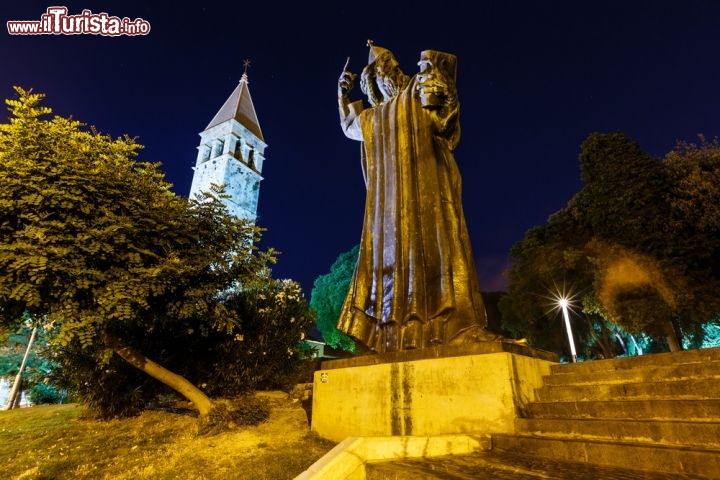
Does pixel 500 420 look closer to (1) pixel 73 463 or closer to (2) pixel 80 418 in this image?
(1) pixel 73 463

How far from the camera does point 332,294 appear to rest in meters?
34.2

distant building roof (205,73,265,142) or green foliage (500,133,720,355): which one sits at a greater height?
distant building roof (205,73,265,142)

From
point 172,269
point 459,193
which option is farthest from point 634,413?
point 172,269

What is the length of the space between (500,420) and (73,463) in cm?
519

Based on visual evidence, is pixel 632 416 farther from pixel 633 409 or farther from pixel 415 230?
pixel 415 230

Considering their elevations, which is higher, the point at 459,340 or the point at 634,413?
the point at 459,340

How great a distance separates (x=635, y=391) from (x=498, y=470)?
1736mm

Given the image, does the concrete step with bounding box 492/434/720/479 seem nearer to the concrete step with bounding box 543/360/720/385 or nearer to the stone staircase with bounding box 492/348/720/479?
the stone staircase with bounding box 492/348/720/479

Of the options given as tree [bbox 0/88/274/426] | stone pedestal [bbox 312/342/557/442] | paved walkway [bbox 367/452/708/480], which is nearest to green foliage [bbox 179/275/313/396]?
tree [bbox 0/88/274/426]

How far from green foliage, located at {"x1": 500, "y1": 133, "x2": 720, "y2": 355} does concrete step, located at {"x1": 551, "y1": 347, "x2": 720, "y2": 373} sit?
1484 centimetres

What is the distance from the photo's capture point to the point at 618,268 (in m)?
16.8

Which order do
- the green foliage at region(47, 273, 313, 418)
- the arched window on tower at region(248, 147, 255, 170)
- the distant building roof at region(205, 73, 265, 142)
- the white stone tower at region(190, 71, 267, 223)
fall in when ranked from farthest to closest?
the arched window on tower at region(248, 147, 255, 170)
the distant building roof at region(205, 73, 265, 142)
the white stone tower at region(190, 71, 267, 223)
the green foliage at region(47, 273, 313, 418)

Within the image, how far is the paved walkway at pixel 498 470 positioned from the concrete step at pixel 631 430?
0.37 meters

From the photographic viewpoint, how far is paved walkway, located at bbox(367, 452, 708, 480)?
92.3 inches
